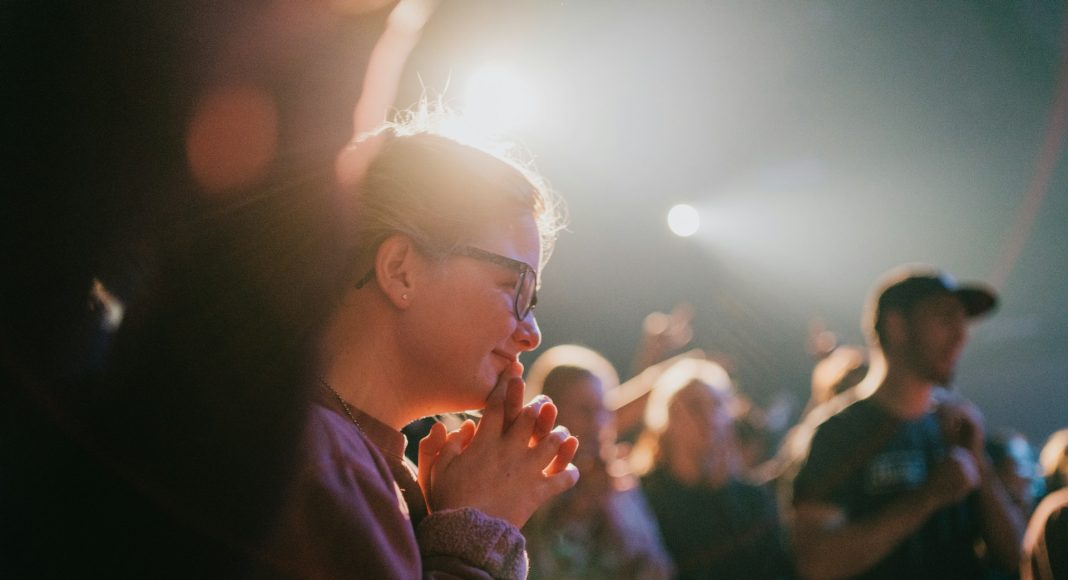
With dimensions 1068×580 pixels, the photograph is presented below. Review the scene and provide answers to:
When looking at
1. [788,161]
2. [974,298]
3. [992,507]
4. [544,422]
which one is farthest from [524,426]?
[788,161]

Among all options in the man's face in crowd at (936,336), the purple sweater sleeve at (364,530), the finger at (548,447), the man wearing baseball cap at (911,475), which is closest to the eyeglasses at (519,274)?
the finger at (548,447)

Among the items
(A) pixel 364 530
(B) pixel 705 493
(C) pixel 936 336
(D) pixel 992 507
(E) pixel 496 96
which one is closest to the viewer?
(A) pixel 364 530

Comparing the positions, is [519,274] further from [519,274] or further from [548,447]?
[548,447]

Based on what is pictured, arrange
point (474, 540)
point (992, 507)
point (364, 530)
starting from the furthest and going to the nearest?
point (992, 507) < point (474, 540) < point (364, 530)

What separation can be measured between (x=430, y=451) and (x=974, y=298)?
2752 mm

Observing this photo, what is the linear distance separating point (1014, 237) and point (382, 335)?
10368 mm

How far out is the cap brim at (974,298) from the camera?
10.0ft

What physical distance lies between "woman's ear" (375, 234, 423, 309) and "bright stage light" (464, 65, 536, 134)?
437cm

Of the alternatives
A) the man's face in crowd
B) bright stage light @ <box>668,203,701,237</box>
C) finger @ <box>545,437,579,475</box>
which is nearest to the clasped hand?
finger @ <box>545,437,579,475</box>

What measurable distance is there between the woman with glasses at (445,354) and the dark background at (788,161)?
341 centimetres

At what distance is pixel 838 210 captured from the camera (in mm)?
9148

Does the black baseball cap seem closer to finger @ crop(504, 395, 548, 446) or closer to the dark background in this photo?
finger @ crop(504, 395, 548, 446)

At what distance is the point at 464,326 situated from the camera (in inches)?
48.7

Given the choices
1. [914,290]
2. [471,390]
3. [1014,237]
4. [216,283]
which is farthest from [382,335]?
[1014,237]
